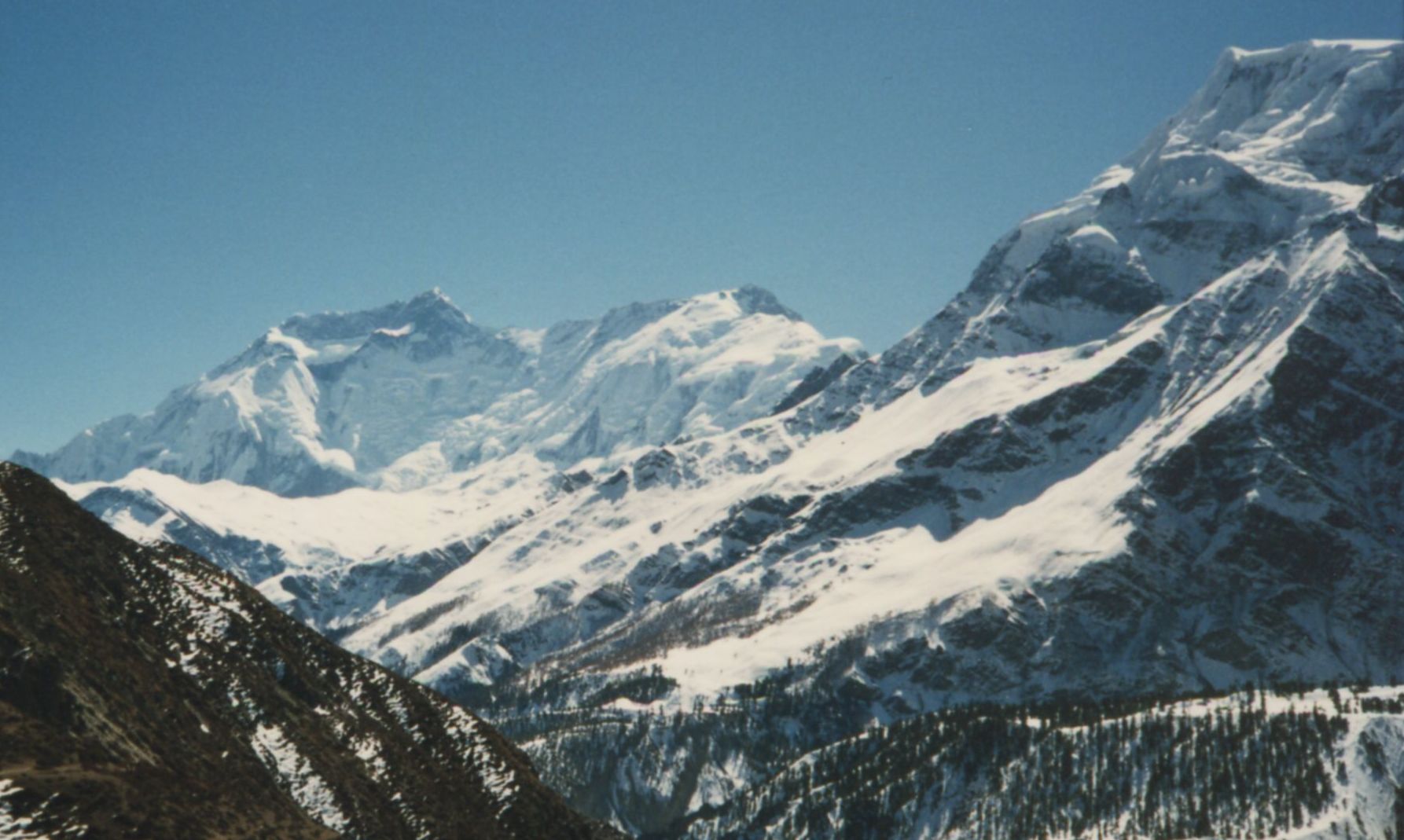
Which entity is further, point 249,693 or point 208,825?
point 249,693

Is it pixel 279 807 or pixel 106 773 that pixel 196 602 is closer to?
pixel 279 807

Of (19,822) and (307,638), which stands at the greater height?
(307,638)

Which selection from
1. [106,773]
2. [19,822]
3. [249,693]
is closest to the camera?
[19,822]

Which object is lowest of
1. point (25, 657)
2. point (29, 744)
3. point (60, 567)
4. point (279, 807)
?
point (279, 807)

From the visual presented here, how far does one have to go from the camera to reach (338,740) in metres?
117

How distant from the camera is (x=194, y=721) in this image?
105 m

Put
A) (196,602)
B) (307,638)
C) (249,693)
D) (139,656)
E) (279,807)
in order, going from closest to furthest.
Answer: (279,807) → (139,656) → (249,693) → (196,602) → (307,638)

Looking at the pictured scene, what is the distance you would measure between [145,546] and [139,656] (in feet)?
110

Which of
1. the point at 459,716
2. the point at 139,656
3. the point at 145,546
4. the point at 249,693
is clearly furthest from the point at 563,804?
the point at 145,546

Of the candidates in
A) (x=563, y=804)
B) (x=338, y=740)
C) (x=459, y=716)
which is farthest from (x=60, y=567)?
(x=563, y=804)

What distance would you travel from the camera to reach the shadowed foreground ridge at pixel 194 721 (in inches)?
3041

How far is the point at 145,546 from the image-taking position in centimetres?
13875

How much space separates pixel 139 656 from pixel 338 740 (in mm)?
17332

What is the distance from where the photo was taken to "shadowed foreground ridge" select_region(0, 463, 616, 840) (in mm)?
77250
